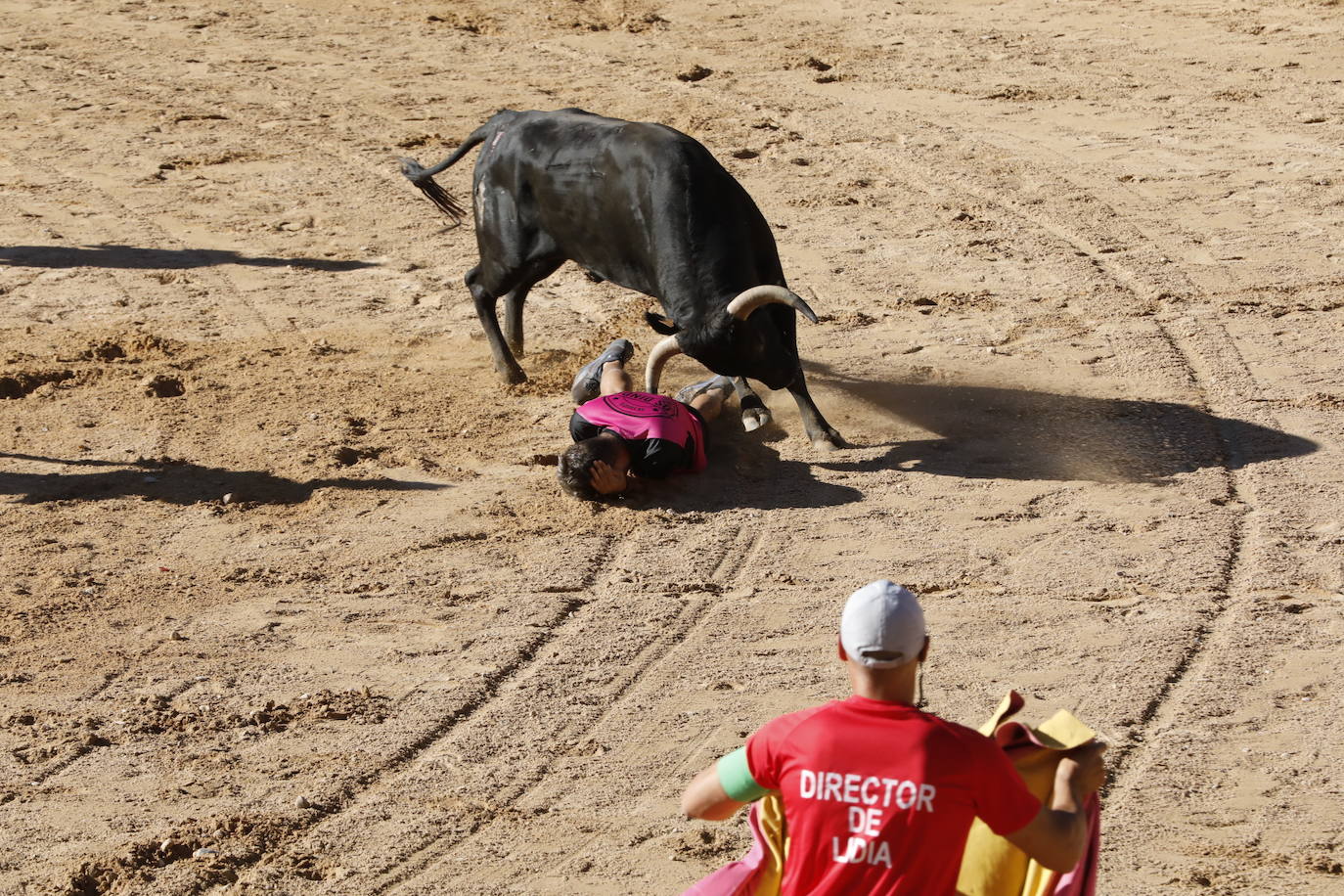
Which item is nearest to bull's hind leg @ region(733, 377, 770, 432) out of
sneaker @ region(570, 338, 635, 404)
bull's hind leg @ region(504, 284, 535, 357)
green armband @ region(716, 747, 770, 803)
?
sneaker @ region(570, 338, 635, 404)

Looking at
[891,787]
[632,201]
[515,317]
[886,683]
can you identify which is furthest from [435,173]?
[891,787]

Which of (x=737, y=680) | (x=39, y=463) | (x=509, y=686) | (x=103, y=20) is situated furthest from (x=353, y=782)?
(x=103, y=20)

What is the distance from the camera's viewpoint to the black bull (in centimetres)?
786

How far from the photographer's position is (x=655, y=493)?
306 inches

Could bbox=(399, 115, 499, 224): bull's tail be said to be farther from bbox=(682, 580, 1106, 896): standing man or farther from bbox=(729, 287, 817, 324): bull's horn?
bbox=(682, 580, 1106, 896): standing man

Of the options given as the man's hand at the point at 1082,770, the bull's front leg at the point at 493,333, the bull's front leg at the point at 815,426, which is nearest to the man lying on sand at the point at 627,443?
the bull's front leg at the point at 815,426

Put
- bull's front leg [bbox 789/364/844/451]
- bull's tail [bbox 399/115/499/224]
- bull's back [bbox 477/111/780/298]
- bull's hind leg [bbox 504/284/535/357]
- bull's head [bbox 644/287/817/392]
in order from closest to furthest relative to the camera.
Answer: bull's head [bbox 644/287/817/392]
bull's back [bbox 477/111/780/298]
bull's front leg [bbox 789/364/844/451]
bull's hind leg [bbox 504/284/535/357]
bull's tail [bbox 399/115/499/224]

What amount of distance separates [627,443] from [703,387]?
1.03 meters

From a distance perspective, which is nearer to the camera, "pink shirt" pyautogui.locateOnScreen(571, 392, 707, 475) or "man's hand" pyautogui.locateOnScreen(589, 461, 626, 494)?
"man's hand" pyautogui.locateOnScreen(589, 461, 626, 494)

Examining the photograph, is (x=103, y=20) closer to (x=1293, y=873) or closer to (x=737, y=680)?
(x=737, y=680)

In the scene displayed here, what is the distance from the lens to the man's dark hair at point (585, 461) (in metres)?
7.42

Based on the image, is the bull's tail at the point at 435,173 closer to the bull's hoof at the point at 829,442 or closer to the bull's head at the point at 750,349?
the bull's head at the point at 750,349

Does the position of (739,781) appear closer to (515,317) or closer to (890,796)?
(890,796)

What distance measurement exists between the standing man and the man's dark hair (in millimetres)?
4272
